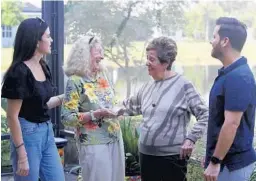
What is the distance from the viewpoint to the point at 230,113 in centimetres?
232

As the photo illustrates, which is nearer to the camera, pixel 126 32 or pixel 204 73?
pixel 204 73

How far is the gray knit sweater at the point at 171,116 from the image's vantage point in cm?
296

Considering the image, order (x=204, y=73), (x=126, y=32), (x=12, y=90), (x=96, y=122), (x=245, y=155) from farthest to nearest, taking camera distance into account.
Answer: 1. (x=126, y=32)
2. (x=204, y=73)
3. (x=96, y=122)
4. (x=12, y=90)
5. (x=245, y=155)

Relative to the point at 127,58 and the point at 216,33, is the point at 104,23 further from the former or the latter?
Answer: the point at 216,33

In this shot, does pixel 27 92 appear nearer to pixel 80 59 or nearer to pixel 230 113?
pixel 80 59

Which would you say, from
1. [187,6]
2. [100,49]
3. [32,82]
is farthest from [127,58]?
[32,82]

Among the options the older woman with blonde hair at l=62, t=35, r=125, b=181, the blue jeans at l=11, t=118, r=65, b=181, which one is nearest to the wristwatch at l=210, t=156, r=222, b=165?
the older woman with blonde hair at l=62, t=35, r=125, b=181

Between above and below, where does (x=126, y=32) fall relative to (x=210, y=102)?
above

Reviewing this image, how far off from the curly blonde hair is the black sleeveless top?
0.25 metres

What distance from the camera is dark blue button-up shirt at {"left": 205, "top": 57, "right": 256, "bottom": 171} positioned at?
2309mm

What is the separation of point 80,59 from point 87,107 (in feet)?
1.01

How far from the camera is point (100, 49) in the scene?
3.13 m

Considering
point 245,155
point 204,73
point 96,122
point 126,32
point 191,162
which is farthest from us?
point 126,32

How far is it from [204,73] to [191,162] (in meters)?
1.05
